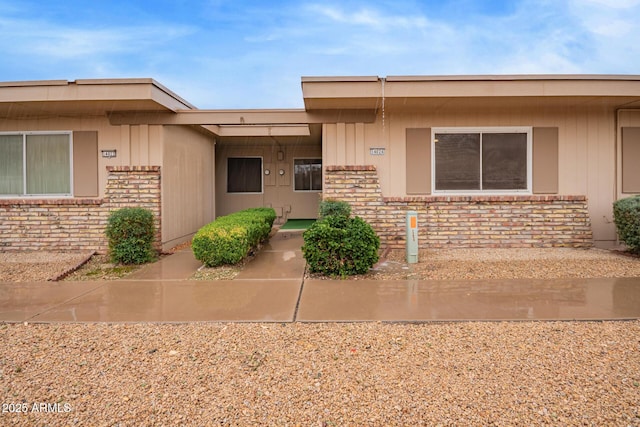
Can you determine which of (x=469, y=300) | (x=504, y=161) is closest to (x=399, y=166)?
(x=504, y=161)

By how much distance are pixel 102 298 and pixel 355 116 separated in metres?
5.24

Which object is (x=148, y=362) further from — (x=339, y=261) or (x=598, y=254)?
(x=598, y=254)

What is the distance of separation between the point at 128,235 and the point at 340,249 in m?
3.79

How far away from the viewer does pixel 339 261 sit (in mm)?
5438

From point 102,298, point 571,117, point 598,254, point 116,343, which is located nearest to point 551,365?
point 116,343

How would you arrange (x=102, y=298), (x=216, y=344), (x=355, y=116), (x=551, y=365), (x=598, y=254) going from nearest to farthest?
(x=551, y=365) → (x=216, y=344) → (x=102, y=298) → (x=598, y=254) → (x=355, y=116)

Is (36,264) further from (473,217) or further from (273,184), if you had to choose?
(473,217)

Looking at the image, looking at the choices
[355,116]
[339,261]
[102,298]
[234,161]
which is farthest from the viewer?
[234,161]

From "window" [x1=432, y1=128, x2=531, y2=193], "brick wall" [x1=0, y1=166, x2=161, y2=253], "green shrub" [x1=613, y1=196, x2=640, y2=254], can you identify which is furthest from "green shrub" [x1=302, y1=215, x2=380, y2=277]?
"green shrub" [x1=613, y1=196, x2=640, y2=254]

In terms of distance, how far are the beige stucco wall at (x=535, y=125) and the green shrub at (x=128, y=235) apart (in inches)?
141

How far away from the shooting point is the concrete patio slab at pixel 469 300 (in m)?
3.81

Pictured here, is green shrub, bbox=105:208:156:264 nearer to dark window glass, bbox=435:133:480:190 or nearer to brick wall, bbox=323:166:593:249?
brick wall, bbox=323:166:593:249

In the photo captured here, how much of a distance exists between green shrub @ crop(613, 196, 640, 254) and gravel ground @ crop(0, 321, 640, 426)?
3.71 m

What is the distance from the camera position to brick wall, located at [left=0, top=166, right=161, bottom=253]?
759 centimetres
